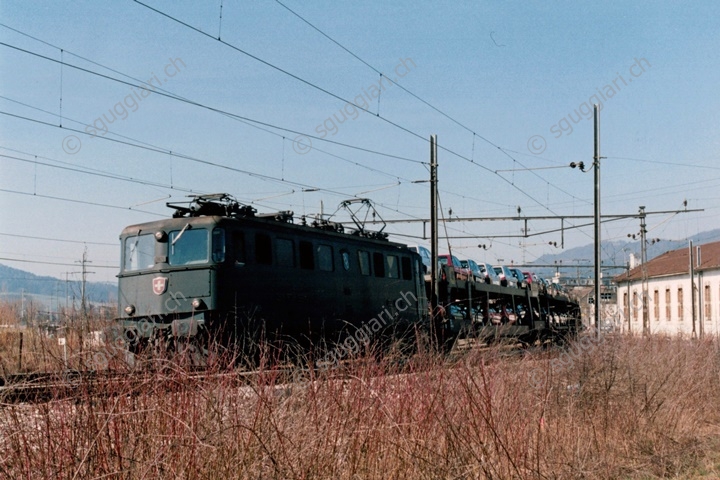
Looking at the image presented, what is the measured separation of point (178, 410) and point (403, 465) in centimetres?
209

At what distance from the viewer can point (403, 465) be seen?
645cm

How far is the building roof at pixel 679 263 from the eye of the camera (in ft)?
182

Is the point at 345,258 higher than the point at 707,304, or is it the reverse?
the point at 345,258

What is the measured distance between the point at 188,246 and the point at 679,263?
179 feet

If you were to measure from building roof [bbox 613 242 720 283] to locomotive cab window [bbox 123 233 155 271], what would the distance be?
149 ft

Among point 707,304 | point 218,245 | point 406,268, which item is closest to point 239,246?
point 218,245

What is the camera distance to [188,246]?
15.2 meters

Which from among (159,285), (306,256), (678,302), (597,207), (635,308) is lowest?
(635,308)

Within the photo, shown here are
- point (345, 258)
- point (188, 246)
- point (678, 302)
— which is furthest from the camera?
point (678, 302)

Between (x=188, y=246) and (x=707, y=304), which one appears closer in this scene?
(x=188, y=246)

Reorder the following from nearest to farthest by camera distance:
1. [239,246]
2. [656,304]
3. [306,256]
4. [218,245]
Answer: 1. [218,245]
2. [239,246]
3. [306,256]
4. [656,304]

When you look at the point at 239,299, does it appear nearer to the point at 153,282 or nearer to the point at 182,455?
the point at 153,282

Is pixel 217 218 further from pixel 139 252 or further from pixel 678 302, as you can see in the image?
pixel 678 302

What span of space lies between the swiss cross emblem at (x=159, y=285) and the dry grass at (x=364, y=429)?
760 centimetres
